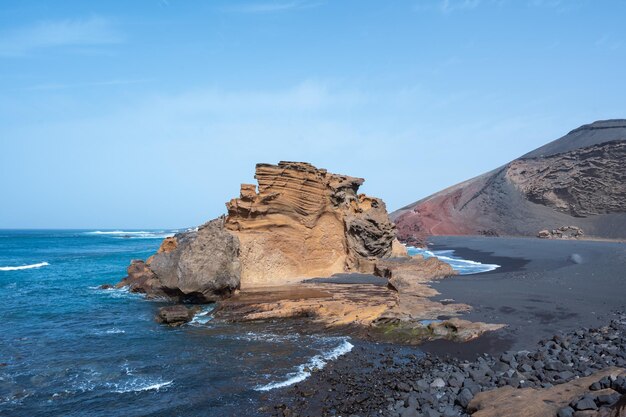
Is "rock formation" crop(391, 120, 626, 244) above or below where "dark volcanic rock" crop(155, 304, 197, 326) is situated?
above

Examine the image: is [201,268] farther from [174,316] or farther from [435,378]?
[435,378]

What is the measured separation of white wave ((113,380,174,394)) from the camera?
9.66 metres

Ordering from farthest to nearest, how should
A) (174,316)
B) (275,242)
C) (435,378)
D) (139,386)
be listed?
1. (275,242)
2. (174,316)
3. (139,386)
4. (435,378)

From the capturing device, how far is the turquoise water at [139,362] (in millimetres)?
9000

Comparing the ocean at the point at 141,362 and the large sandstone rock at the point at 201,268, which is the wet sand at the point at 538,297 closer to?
the ocean at the point at 141,362

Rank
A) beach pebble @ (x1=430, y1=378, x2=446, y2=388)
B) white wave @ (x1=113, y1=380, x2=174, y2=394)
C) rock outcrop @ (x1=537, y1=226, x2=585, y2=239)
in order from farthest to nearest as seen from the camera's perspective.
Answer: rock outcrop @ (x1=537, y1=226, x2=585, y2=239)
white wave @ (x1=113, y1=380, x2=174, y2=394)
beach pebble @ (x1=430, y1=378, x2=446, y2=388)

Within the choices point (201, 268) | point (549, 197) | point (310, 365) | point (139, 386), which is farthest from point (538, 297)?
point (549, 197)

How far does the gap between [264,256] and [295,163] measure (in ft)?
15.8

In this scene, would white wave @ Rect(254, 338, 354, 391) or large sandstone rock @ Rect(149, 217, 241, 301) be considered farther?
large sandstone rock @ Rect(149, 217, 241, 301)

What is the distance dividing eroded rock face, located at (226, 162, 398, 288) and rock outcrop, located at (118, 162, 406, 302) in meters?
0.05

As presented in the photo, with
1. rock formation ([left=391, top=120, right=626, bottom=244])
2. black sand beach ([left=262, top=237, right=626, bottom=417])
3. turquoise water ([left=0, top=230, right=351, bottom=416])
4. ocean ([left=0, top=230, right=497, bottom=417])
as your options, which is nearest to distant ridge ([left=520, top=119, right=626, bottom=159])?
rock formation ([left=391, top=120, right=626, bottom=244])

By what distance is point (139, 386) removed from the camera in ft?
32.4

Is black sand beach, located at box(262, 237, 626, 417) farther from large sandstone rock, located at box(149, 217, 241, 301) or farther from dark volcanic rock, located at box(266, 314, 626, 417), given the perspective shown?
large sandstone rock, located at box(149, 217, 241, 301)

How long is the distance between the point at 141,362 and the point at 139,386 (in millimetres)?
1708
